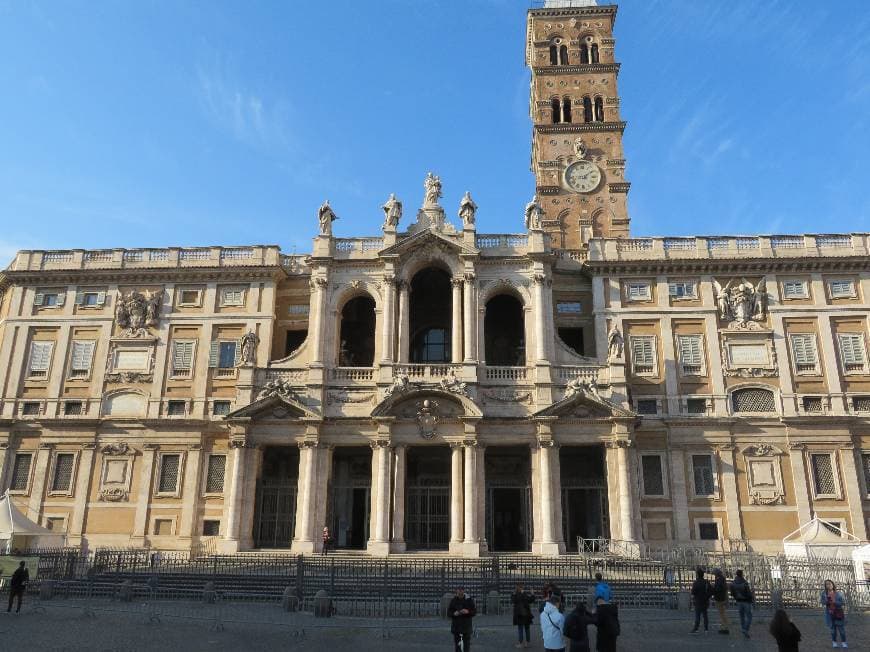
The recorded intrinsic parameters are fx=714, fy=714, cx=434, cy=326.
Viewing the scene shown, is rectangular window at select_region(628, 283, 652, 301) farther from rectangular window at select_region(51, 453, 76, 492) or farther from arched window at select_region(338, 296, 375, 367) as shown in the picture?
rectangular window at select_region(51, 453, 76, 492)

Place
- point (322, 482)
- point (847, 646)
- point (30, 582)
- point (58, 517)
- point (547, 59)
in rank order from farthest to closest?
point (547, 59) → point (58, 517) → point (322, 482) → point (30, 582) → point (847, 646)

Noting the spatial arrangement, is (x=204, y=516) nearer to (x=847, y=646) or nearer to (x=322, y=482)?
(x=322, y=482)

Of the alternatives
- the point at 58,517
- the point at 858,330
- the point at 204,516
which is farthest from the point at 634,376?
the point at 58,517

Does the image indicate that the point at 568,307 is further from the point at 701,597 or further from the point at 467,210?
the point at 701,597

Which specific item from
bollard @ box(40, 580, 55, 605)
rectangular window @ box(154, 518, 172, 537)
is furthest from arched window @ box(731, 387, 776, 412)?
bollard @ box(40, 580, 55, 605)

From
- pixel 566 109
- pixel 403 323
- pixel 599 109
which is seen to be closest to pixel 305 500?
pixel 403 323

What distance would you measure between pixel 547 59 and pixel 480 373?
30.2 m

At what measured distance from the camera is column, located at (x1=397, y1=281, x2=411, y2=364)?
1416 inches

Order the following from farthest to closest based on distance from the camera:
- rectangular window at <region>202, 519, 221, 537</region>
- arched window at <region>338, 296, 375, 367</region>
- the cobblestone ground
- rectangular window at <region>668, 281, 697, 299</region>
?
arched window at <region>338, 296, 375, 367</region>
rectangular window at <region>668, 281, 697, 299</region>
rectangular window at <region>202, 519, 221, 537</region>
the cobblestone ground

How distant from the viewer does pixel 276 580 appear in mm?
25094

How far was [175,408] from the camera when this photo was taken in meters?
38.0

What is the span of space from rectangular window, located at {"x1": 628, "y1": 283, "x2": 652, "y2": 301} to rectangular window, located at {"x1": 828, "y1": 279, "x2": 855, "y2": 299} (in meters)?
9.56

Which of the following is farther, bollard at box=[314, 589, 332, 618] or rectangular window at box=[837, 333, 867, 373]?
rectangular window at box=[837, 333, 867, 373]

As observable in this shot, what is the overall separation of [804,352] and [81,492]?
37.9 metres
